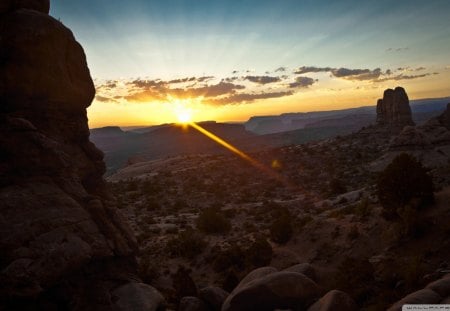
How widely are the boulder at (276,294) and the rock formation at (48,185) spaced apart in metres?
4.77

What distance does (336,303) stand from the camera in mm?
13867

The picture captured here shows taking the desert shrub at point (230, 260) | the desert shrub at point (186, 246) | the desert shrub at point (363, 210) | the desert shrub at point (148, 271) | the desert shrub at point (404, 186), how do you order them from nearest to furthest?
the desert shrub at point (404, 186), the desert shrub at point (148, 271), the desert shrub at point (363, 210), the desert shrub at point (230, 260), the desert shrub at point (186, 246)

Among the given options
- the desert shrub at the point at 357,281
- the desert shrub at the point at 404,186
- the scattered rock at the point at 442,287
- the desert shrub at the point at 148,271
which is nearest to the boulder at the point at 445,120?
the desert shrub at the point at 404,186

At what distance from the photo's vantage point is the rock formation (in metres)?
13.7

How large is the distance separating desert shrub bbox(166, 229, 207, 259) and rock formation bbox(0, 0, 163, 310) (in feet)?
31.1

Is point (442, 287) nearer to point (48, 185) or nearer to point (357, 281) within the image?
point (357, 281)

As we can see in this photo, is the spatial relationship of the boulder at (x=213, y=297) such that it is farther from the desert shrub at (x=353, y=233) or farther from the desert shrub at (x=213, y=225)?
the desert shrub at (x=213, y=225)

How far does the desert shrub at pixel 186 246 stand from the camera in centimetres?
2852

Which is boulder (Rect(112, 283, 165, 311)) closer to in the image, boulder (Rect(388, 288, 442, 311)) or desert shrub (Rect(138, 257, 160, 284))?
desert shrub (Rect(138, 257, 160, 284))

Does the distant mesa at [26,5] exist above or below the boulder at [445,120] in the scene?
above

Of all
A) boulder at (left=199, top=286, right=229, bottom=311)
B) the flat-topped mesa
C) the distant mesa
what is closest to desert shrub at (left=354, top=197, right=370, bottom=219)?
boulder at (left=199, top=286, right=229, bottom=311)

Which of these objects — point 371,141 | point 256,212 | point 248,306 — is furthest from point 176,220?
point 371,141

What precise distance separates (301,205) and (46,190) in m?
30.7

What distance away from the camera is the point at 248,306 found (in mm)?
16250
